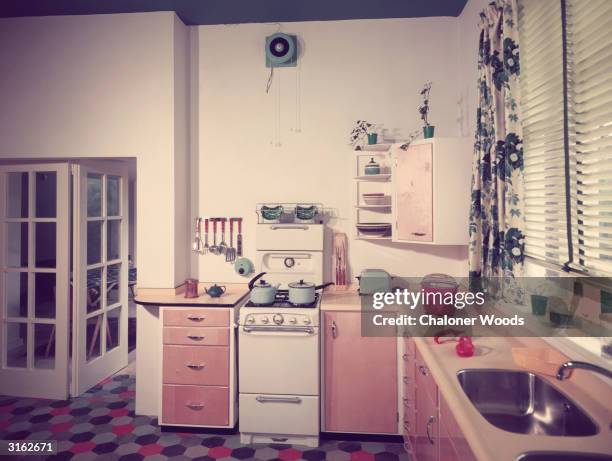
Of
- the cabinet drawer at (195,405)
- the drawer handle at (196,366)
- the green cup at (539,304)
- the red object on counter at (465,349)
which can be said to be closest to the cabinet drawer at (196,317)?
the drawer handle at (196,366)

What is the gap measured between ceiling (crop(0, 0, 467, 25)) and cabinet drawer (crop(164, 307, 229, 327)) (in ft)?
7.04

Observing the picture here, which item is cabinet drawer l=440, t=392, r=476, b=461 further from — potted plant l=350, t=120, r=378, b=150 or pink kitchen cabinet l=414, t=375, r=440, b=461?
potted plant l=350, t=120, r=378, b=150

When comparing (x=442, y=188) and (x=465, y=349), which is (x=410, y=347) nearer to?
(x=465, y=349)

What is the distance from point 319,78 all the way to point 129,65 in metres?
1.43

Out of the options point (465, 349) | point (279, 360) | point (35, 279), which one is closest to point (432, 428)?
point (465, 349)

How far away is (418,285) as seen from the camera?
3.24 metres

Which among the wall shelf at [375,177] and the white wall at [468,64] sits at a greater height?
the white wall at [468,64]

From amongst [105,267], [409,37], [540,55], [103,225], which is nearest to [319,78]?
[409,37]

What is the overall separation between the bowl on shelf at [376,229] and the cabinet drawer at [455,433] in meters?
1.56

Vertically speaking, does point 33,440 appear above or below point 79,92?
below

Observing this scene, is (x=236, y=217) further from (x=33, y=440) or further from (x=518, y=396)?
(x=518, y=396)

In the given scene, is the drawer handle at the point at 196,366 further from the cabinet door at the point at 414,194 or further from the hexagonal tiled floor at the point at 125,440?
the cabinet door at the point at 414,194

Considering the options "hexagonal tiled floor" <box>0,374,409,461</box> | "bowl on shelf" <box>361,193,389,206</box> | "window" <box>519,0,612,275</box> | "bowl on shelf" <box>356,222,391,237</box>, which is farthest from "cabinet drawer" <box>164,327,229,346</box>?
"window" <box>519,0,612,275</box>

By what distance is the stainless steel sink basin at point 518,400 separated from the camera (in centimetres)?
155
